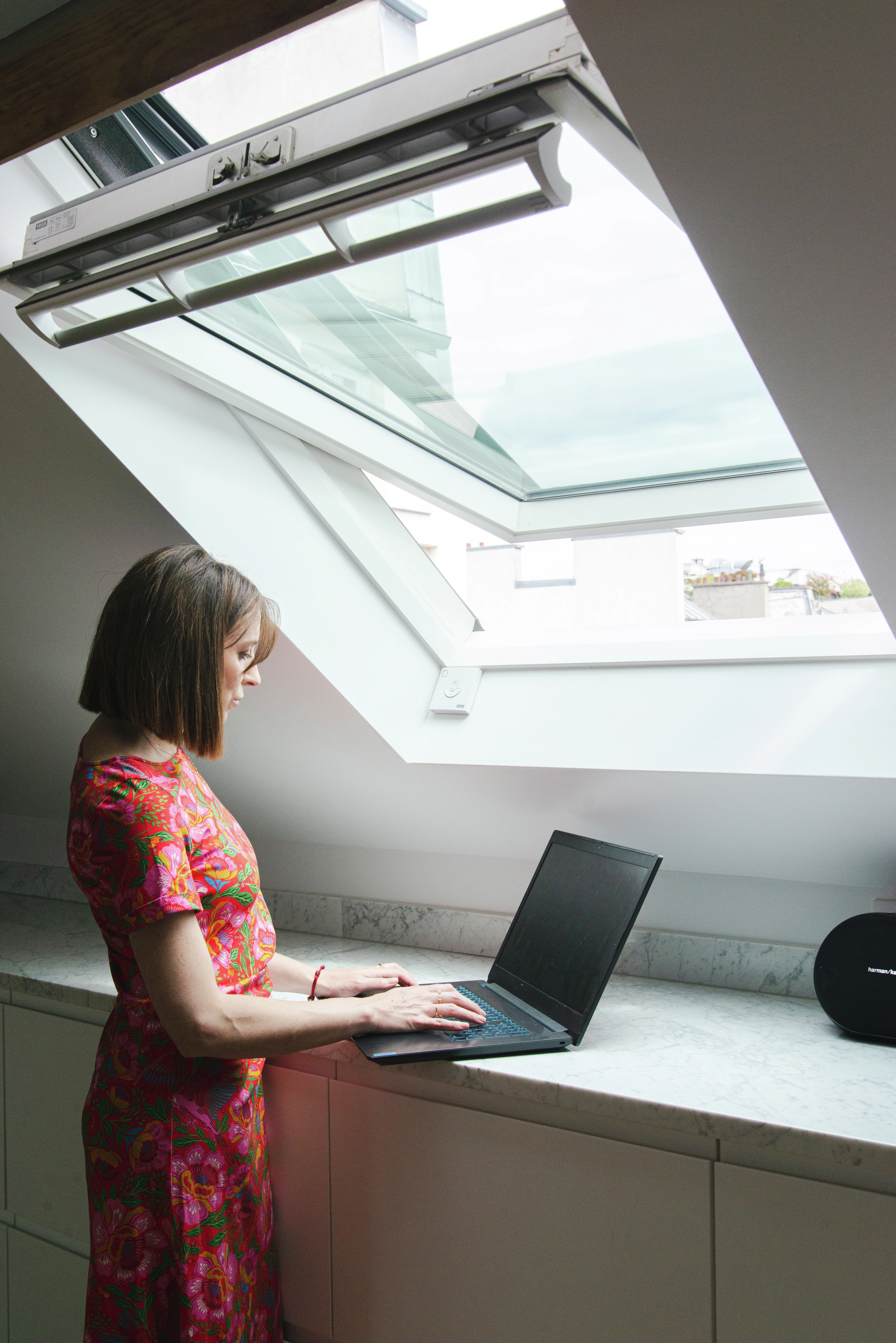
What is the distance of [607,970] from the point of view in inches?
64.2

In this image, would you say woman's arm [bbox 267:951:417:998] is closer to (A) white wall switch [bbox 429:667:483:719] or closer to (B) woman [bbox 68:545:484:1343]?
(B) woman [bbox 68:545:484:1343]

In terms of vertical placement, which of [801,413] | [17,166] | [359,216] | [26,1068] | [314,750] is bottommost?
[26,1068]

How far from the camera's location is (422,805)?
7.71 ft

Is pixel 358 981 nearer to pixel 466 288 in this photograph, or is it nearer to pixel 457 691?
pixel 457 691

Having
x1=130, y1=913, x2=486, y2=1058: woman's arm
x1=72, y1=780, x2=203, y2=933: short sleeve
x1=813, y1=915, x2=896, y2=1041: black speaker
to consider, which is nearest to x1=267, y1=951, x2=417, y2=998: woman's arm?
x1=130, y1=913, x2=486, y2=1058: woman's arm

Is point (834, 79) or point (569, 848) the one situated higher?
point (834, 79)

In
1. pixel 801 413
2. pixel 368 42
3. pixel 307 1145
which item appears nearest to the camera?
pixel 801 413

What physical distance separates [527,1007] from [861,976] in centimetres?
59

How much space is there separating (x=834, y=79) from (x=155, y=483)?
130 cm

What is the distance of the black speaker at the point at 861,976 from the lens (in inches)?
64.5

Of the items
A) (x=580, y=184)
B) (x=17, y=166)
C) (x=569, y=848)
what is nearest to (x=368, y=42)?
(x=580, y=184)

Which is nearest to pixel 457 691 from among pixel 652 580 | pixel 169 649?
pixel 652 580

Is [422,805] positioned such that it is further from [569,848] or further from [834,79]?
[834,79]

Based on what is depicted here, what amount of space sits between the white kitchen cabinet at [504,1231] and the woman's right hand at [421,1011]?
151mm
